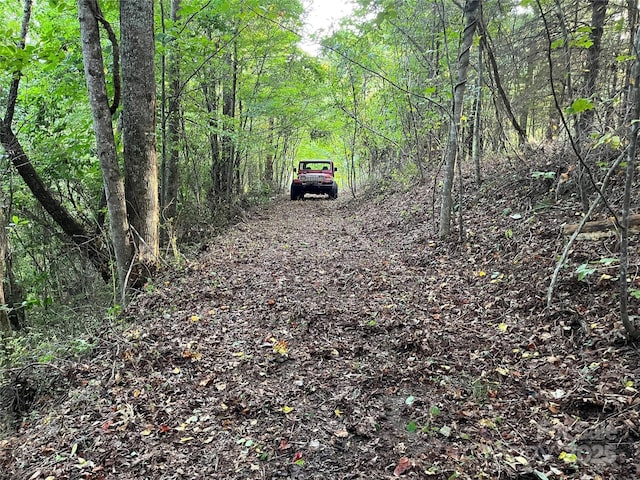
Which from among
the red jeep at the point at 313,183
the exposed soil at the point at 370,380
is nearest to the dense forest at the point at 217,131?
the exposed soil at the point at 370,380

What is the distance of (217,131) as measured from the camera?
9.16m

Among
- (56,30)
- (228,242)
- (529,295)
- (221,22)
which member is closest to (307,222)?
(228,242)

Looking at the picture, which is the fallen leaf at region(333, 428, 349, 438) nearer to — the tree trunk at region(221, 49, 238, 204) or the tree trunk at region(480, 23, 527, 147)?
the tree trunk at region(480, 23, 527, 147)

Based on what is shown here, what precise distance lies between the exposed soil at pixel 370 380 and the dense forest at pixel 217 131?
0.16 metres

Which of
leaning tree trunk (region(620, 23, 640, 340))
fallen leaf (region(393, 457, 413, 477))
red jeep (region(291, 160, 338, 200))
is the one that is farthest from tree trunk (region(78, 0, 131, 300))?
red jeep (region(291, 160, 338, 200))

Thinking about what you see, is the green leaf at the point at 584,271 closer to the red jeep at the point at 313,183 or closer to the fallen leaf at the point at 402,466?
the fallen leaf at the point at 402,466

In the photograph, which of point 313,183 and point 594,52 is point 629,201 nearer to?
point 594,52

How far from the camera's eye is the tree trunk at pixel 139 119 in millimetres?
5535

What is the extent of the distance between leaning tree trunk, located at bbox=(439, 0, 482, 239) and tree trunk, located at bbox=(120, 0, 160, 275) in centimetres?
467

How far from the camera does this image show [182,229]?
9.50 metres

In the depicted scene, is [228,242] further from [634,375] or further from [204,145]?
[634,375]

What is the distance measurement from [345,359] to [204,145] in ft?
31.2

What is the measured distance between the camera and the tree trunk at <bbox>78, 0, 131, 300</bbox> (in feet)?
16.0

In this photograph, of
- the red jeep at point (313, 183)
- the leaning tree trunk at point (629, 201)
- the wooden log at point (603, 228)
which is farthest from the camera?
the red jeep at point (313, 183)
